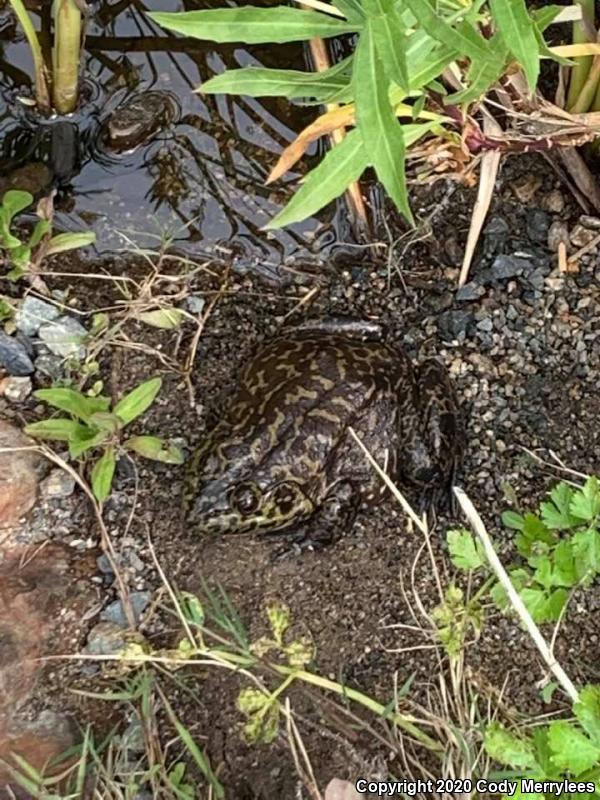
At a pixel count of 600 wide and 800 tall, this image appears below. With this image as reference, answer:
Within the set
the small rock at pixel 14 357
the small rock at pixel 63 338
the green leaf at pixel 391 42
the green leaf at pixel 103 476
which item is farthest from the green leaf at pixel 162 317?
the green leaf at pixel 391 42

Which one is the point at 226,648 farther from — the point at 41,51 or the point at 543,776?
the point at 41,51

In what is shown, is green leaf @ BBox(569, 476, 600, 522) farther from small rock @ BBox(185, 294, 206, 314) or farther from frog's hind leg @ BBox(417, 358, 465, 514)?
small rock @ BBox(185, 294, 206, 314)

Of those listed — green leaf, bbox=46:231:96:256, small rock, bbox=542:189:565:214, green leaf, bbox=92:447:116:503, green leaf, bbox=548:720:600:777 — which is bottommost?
green leaf, bbox=548:720:600:777

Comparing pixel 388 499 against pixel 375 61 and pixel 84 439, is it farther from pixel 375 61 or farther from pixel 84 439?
pixel 375 61

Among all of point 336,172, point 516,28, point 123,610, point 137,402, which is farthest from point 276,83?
point 123,610

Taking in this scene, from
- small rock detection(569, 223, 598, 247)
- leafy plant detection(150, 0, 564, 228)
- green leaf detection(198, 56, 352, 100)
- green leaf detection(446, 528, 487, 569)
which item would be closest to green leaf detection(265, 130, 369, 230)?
leafy plant detection(150, 0, 564, 228)

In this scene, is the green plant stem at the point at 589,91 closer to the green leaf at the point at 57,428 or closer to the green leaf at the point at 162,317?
the green leaf at the point at 162,317
